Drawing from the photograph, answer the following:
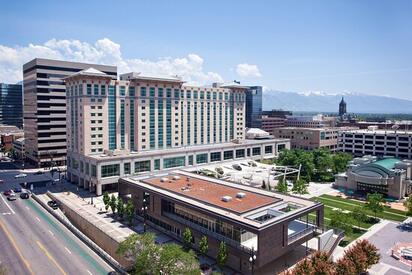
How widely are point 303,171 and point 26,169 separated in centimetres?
9854

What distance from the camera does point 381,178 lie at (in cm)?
8000

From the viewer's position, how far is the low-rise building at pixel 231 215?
41656mm

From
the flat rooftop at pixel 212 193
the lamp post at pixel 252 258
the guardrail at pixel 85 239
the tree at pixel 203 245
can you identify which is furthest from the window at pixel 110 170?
the lamp post at pixel 252 258

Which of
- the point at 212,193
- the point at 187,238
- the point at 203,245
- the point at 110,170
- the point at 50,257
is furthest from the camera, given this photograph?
the point at 110,170

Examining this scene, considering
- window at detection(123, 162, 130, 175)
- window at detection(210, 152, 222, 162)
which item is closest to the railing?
window at detection(123, 162, 130, 175)

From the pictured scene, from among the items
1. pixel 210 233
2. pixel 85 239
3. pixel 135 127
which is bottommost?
pixel 85 239

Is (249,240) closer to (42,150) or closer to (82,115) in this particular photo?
(82,115)

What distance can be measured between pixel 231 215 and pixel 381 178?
5378cm

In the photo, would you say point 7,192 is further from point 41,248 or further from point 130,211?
point 130,211

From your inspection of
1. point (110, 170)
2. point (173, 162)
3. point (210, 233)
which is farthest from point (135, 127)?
point (210, 233)

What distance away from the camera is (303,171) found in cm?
10025

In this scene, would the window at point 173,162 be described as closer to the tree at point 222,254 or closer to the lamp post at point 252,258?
the tree at point 222,254

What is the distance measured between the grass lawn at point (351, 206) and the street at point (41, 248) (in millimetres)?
52714

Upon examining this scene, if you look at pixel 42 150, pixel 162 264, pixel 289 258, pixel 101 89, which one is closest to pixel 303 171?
pixel 289 258
